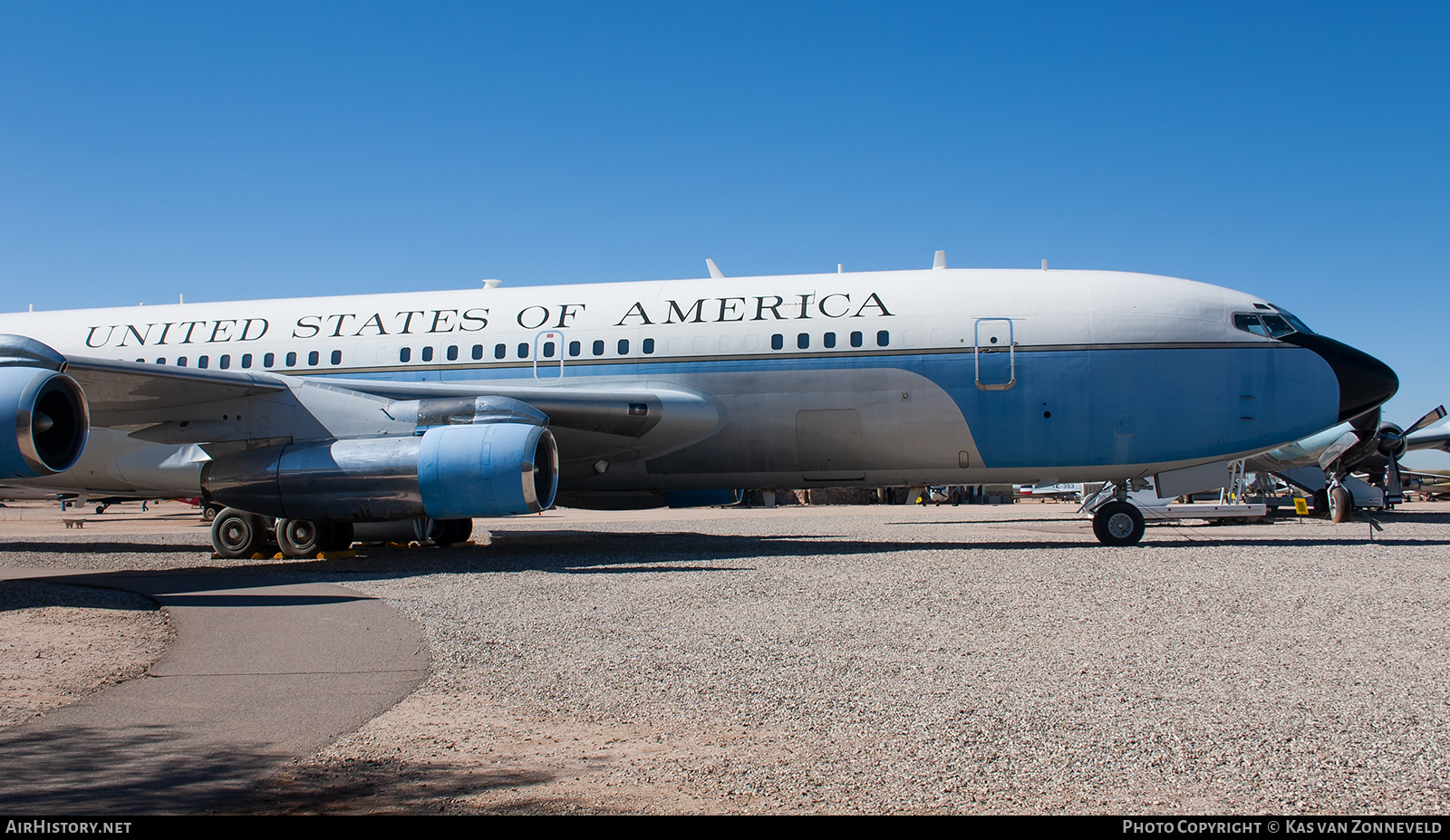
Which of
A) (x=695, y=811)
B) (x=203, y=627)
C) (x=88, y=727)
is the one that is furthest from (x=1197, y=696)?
(x=203, y=627)

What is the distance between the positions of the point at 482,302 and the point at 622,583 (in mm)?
6959

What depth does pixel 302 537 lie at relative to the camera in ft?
43.9

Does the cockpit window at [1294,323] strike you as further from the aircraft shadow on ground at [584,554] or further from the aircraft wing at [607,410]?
the aircraft wing at [607,410]

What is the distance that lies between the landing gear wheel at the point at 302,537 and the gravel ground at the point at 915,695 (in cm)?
336

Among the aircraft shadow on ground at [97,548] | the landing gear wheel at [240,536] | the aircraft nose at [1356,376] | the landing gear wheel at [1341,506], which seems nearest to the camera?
the aircraft nose at [1356,376]

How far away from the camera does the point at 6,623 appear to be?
707 centimetres

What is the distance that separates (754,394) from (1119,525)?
5.52 meters

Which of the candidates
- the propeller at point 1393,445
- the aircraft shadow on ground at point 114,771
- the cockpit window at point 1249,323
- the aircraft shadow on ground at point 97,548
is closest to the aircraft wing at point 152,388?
the aircraft shadow on ground at point 97,548

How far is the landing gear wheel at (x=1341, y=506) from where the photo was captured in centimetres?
2219

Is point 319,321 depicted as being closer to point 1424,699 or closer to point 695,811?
point 695,811

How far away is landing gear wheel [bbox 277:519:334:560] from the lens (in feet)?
43.7

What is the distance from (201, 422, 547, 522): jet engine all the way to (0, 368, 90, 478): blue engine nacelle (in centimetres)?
256

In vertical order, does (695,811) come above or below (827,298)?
below

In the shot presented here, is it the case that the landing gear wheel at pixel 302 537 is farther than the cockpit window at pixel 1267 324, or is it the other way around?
the landing gear wheel at pixel 302 537
